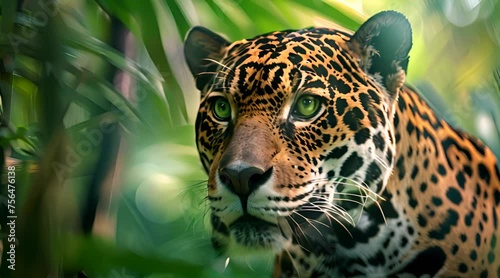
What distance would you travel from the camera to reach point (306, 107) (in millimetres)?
1358

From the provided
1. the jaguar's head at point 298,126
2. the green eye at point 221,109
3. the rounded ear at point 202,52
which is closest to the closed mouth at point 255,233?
the jaguar's head at point 298,126

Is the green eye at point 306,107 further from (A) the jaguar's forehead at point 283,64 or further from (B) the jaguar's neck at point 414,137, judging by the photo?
(B) the jaguar's neck at point 414,137

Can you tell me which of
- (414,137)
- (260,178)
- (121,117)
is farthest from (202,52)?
(414,137)

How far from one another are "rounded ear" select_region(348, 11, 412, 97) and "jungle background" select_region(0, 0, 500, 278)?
0.10 feet

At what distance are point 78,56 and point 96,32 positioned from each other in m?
0.08

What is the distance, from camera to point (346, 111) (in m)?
1.37

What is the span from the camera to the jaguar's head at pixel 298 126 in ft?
4.34

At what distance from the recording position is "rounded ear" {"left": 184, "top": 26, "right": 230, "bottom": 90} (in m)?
1.43

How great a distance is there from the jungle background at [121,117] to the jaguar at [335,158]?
1.7 inches

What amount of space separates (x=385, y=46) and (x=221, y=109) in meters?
0.43

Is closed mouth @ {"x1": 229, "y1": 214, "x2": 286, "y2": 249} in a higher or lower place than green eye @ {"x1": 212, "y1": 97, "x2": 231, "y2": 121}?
lower

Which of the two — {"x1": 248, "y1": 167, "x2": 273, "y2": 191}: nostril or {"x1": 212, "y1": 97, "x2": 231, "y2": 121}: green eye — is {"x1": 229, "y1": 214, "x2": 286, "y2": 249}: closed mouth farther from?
{"x1": 212, "y1": 97, "x2": 231, "y2": 121}: green eye

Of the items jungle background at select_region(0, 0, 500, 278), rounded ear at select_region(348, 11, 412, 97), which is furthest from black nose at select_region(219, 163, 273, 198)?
rounded ear at select_region(348, 11, 412, 97)

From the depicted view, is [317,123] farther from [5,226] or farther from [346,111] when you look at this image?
[5,226]
